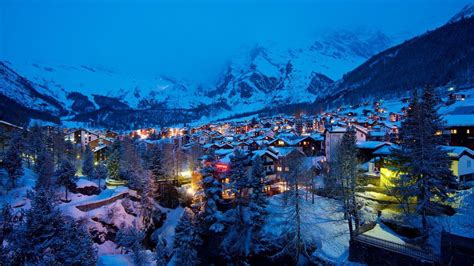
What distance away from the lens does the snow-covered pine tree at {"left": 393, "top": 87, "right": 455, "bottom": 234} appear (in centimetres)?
2155

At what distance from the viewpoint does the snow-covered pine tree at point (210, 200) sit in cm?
3175

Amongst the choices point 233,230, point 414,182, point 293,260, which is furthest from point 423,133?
point 233,230

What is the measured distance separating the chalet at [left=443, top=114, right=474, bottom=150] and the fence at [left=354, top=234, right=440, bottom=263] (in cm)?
3093

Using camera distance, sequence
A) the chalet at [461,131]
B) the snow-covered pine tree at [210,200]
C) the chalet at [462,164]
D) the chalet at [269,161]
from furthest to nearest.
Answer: the chalet at [269,161]
the chalet at [461,131]
the chalet at [462,164]
the snow-covered pine tree at [210,200]

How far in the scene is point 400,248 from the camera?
20.6 metres

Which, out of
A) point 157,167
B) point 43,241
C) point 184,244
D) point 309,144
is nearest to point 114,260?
point 184,244

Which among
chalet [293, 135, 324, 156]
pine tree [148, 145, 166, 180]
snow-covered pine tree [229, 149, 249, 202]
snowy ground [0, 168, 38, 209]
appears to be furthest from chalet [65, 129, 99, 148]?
snow-covered pine tree [229, 149, 249, 202]

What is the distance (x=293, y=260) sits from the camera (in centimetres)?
2625

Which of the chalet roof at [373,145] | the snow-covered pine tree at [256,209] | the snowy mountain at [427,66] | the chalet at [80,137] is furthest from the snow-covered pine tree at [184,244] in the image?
the snowy mountain at [427,66]

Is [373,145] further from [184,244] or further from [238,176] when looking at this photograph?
[184,244]

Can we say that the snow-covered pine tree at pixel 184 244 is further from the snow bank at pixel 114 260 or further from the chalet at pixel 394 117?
the chalet at pixel 394 117

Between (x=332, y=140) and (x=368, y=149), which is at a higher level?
(x=332, y=140)

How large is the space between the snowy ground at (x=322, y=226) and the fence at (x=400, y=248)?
250 cm

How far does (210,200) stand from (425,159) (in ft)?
69.9
